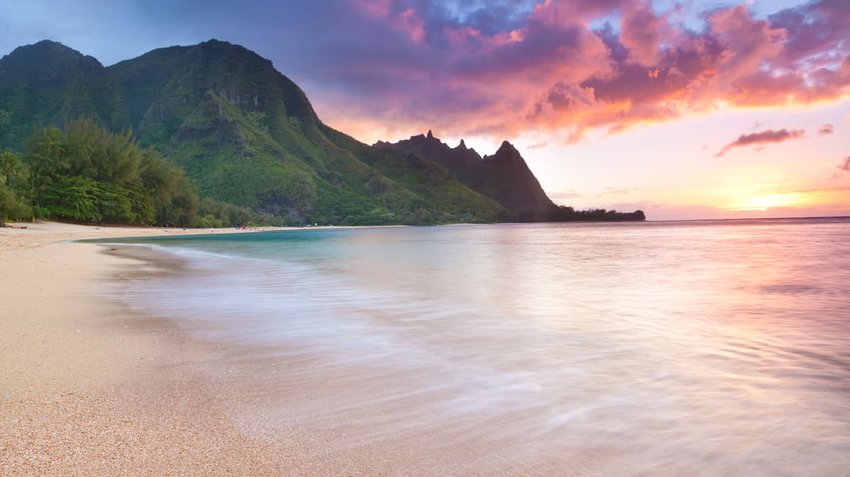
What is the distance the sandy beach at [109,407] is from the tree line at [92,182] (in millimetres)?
62026

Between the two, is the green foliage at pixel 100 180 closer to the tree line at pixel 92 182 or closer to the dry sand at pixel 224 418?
the tree line at pixel 92 182

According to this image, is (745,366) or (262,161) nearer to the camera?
(745,366)

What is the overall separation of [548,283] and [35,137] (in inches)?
3379

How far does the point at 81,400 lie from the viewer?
13.4 ft

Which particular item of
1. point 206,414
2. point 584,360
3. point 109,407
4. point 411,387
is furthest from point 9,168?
point 584,360

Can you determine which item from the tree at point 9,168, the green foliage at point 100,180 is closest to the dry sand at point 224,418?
the tree at point 9,168

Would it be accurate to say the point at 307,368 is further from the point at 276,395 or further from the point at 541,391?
the point at 541,391

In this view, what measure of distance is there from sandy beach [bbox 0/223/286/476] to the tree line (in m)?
62.0

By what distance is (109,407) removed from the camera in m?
3.95

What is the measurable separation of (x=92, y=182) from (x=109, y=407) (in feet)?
264

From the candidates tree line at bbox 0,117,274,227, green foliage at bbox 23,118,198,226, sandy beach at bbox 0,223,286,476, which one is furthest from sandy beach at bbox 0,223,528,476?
green foliage at bbox 23,118,198,226

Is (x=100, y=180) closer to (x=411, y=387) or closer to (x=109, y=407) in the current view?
(x=109, y=407)

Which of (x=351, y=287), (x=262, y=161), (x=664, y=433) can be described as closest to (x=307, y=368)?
(x=664, y=433)

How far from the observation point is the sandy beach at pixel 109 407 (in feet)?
9.87
